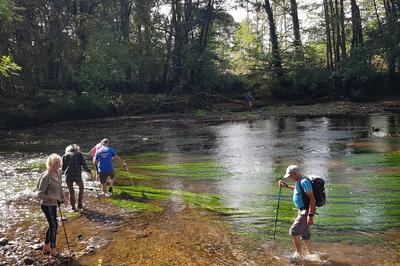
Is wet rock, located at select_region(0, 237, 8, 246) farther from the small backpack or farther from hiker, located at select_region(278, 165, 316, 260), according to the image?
the small backpack

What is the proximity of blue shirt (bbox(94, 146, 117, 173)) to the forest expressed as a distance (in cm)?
2127

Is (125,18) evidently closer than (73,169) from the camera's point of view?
No

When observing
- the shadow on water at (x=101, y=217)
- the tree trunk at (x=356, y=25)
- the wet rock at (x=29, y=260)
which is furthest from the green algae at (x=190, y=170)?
the tree trunk at (x=356, y=25)

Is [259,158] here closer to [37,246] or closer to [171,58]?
[37,246]

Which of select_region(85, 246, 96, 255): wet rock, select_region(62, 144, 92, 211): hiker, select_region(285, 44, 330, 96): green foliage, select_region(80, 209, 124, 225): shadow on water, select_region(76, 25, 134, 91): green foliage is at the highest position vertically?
select_region(76, 25, 134, 91): green foliage

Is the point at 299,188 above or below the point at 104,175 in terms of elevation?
above

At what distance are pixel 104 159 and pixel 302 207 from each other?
674 cm

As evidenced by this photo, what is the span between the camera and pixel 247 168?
1594 centimetres

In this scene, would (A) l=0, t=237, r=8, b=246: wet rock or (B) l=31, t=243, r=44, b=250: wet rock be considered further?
(A) l=0, t=237, r=8, b=246: wet rock

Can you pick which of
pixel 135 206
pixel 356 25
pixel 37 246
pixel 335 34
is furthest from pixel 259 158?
pixel 335 34

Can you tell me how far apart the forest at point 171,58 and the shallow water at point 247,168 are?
5967 mm

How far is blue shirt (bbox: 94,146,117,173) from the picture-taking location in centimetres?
1263

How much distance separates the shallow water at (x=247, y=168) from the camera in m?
9.98

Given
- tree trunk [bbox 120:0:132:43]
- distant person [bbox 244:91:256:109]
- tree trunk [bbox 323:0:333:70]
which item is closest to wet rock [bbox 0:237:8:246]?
distant person [bbox 244:91:256:109]
